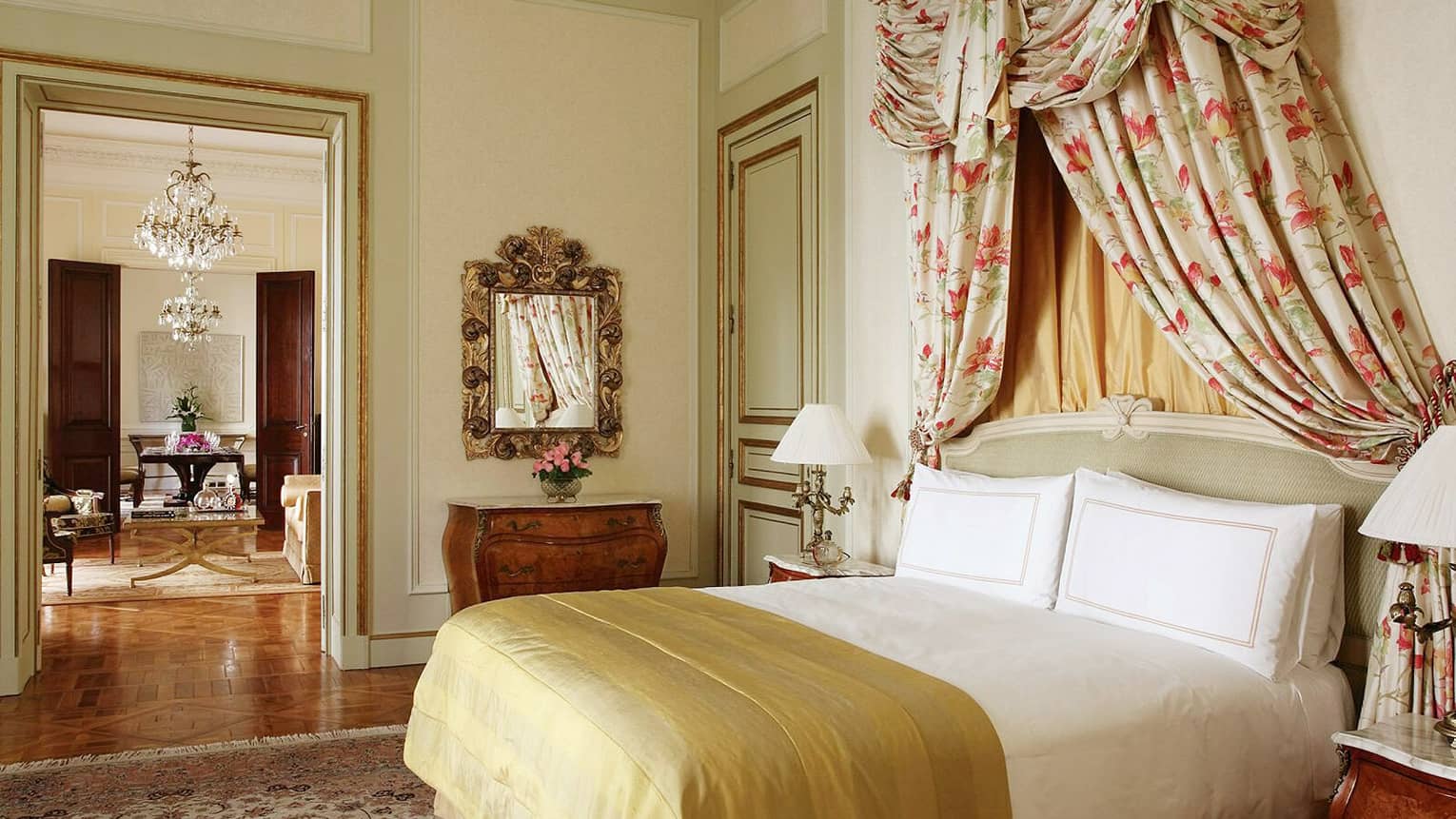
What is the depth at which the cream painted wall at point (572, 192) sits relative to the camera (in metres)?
5.31

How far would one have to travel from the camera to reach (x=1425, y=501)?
7.08 feet

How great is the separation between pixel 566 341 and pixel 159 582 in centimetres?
384

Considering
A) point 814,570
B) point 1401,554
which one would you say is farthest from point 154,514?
point 1401,554

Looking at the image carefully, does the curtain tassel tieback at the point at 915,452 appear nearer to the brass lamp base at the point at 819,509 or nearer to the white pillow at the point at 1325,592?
the brass lamp base at the point at 819,509

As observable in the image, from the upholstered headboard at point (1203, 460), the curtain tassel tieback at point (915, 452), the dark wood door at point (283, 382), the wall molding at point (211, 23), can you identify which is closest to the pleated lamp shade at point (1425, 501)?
the upholstered headboard at point (1203, 460)

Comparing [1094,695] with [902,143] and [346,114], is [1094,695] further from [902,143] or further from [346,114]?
[346,114]

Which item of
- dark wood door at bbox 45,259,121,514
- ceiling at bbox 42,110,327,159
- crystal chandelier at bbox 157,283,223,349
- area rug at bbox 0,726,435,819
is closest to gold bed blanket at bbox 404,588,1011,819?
area rug at bbox 0,726,435,819

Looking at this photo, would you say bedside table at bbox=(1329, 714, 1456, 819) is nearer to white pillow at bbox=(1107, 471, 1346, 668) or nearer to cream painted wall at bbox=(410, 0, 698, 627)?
white pillow at bbox=(1107, 471, 1346, 668)

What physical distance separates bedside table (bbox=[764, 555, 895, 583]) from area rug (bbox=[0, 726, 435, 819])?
5.04 ft

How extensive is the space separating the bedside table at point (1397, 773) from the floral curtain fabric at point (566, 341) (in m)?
3.92

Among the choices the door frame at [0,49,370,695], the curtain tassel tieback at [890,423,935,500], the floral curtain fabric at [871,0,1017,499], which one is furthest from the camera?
the door frame at [0,49,370,695]

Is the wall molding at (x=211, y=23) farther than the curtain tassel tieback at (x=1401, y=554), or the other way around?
the wall molding at (x=211, y=23)

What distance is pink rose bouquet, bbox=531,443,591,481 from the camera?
5211 mm

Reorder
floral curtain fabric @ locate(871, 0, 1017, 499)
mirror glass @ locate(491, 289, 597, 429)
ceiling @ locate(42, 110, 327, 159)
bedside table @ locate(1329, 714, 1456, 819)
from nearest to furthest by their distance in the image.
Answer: bedside table @ locate(1329, 714, 1456, 819) < floral curtain fabric @ locate(871, 0, 1017, 499) < mirror glass @ locate(491, 289, 597, 429) < ceiling @ locate(42, 110, 327, 159)
